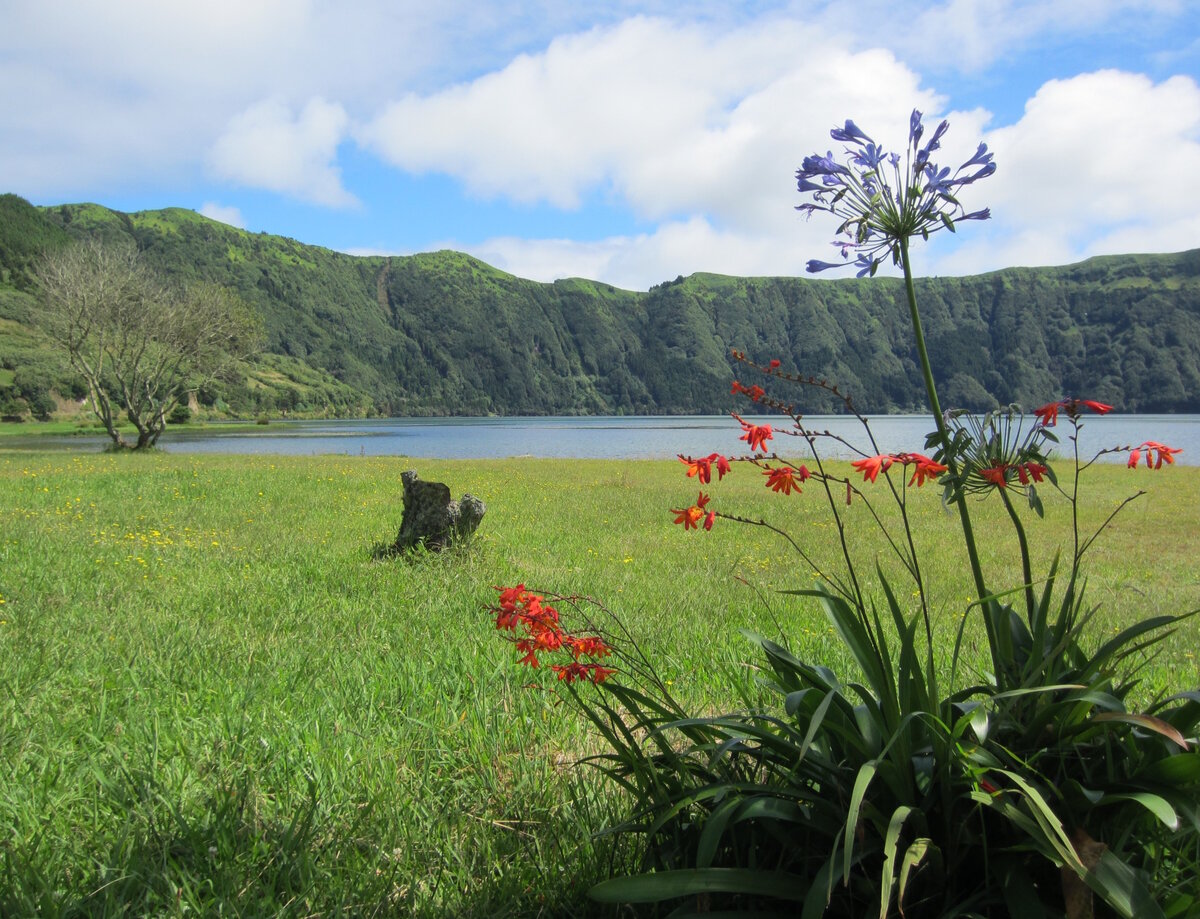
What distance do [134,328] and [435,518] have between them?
103 feet

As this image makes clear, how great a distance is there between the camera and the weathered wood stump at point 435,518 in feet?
29.3

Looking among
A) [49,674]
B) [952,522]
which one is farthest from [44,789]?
[952,522]

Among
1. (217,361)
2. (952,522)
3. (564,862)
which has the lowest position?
(952,522)

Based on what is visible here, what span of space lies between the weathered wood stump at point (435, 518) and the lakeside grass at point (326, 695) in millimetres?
326

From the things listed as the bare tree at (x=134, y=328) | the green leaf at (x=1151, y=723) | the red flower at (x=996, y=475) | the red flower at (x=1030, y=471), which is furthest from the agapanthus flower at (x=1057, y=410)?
the bare tree at (x=134, y=328)

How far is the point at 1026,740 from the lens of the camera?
2.20 m

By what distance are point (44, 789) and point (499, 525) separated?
9.45 m

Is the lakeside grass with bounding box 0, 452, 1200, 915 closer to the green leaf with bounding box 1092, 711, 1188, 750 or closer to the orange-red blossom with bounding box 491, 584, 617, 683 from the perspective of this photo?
the orange-red blossom with bounding box 491, 584, 617, 683

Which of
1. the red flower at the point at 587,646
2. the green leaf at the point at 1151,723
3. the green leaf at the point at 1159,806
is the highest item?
the green leaf at the point at 1151,723

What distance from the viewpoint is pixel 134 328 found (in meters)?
33.0

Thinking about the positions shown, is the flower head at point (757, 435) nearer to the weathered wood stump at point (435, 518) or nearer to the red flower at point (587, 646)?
the red flower at point (587, 646)

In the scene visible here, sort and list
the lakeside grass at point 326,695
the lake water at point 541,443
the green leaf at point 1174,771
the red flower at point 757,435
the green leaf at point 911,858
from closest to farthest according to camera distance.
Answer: the green leaf at point 911,858 → the green leaf at point 1174,771 → the red flower at point 757,435 → the lakeside grass at point 326,695 → the lake water at point 541,443

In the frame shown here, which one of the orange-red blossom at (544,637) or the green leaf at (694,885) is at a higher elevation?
the orange-red blossom at (544,637)

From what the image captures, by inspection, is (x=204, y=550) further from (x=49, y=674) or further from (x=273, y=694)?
(x=273, y=694)
